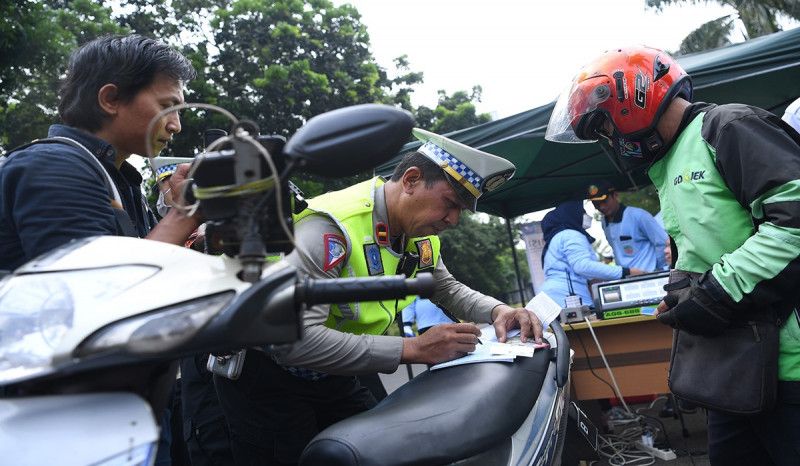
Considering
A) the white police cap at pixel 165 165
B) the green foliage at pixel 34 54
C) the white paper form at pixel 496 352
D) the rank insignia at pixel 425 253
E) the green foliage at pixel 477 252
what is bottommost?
the green foliage at pixel 477 252

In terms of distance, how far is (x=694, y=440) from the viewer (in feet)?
14.9

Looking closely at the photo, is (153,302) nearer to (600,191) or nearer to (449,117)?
(600,191)

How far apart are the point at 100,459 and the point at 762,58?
5.60 metres

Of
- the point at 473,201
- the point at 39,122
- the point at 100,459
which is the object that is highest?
the point at 39,122

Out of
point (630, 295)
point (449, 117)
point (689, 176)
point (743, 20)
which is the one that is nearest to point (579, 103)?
point (689, 176)

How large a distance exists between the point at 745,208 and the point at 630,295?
8.09 ft

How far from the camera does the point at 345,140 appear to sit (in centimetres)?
92

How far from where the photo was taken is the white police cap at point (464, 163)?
211cm

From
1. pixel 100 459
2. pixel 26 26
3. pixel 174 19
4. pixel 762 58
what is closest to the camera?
pixel 100 459

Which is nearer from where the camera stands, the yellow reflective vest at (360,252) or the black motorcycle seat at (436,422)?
the black motorcycle seat at (436,422)

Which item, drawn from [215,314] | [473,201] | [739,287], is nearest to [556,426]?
[739,287]

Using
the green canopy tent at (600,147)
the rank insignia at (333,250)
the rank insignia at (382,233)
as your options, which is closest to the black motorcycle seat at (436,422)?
the rank insignia at (333,250)

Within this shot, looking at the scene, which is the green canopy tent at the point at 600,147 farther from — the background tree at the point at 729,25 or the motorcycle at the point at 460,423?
the background tree at the point at 729,25

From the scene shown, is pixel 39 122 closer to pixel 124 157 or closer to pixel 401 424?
pixel 124 157
